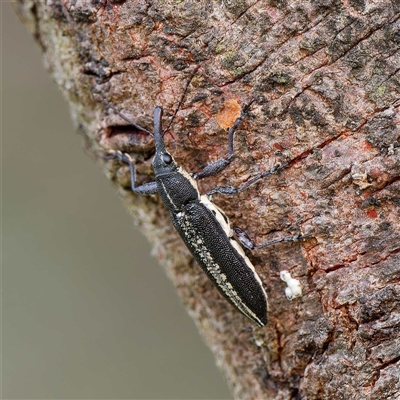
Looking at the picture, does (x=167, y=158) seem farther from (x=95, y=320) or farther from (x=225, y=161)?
A: (x=95, y=320)

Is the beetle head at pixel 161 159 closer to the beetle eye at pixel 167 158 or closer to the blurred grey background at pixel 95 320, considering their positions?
the beetle eye at pixel 167 158

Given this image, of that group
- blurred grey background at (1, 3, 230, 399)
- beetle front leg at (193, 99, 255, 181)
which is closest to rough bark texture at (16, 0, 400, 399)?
beetle front leg at (193, 99, 255, 181)

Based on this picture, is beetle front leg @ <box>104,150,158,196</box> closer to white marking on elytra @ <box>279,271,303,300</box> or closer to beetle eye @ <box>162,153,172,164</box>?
beetle eye @ <box>162,153,172,164</box>

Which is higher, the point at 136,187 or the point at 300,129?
the point at 136,187

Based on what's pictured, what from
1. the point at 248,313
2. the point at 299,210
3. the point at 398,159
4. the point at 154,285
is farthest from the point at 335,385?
the point at 154,285

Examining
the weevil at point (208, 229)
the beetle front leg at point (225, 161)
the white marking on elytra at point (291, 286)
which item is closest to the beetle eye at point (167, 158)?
the weevil at point (208, 229)

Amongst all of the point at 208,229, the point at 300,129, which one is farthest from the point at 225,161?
the point at 208,229
